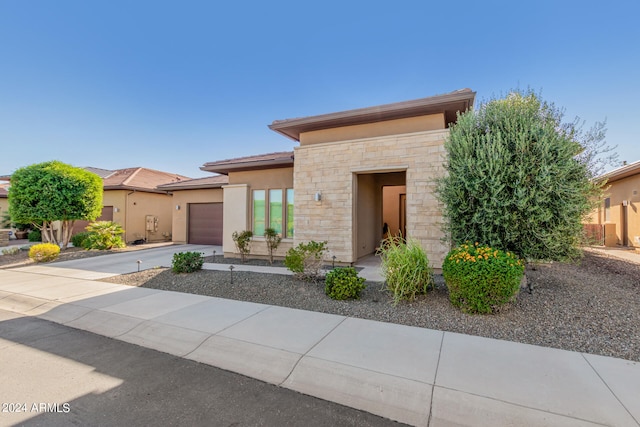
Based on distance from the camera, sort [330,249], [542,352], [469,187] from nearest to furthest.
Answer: [542,352], [469,187], [330,249]

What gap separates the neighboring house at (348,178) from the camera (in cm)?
788

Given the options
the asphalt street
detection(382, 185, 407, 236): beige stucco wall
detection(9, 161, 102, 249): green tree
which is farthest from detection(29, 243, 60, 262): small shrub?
detection(382, 185, 407, 236): beige stucco wall

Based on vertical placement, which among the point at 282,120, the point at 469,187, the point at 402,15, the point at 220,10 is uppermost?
the point at 220,10

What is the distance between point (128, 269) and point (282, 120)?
7242 mm

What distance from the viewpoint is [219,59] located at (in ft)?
38.9

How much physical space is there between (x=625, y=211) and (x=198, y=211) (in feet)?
73.6

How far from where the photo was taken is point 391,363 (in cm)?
327

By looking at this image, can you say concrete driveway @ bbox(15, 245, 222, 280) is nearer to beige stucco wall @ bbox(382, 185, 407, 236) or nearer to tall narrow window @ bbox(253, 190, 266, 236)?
tall narrow window @ bbox(253, 190, 266, 236)

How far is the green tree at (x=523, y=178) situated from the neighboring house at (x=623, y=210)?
930cm

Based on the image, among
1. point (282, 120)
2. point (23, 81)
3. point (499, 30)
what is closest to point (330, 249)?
point (282, 120)

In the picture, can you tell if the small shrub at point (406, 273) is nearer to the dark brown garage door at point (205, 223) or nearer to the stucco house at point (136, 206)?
the dark brown garage door at point (205, 223)

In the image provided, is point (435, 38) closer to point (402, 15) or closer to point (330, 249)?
point (402, 15)

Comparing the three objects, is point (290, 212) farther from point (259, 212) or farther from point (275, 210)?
point (259, 212)

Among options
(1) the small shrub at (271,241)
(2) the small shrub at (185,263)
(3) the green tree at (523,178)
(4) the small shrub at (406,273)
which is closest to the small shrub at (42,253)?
(2) the small shrub at (185,263)
